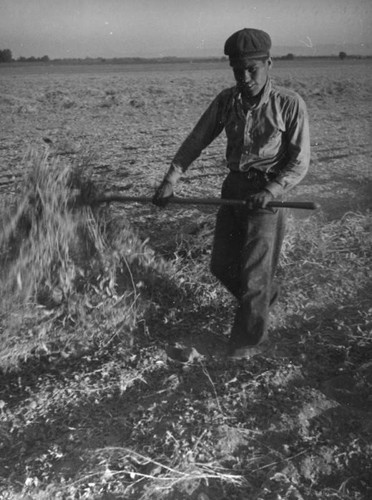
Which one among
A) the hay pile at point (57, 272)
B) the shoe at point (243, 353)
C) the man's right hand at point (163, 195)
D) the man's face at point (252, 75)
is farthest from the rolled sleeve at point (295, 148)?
the hay pile at point (57, 272)

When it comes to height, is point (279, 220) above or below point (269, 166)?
below

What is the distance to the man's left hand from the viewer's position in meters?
2.96

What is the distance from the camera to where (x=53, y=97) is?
20.7 meters

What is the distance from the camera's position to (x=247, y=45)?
9.27 feet

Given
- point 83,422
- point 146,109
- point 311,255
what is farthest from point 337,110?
point 83,422

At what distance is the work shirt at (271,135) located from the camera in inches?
117

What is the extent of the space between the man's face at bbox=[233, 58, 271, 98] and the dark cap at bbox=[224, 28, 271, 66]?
3cm

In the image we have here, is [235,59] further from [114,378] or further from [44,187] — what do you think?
[114,378]

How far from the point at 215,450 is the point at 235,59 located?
2034 mm

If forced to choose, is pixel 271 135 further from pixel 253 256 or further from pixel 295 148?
pixel 253 256

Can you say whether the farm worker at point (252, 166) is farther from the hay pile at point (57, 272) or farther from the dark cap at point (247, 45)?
the hay pile at point (57, 272)

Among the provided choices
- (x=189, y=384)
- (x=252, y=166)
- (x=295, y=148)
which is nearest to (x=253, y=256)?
(x=252, y=166)

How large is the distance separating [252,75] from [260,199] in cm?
68

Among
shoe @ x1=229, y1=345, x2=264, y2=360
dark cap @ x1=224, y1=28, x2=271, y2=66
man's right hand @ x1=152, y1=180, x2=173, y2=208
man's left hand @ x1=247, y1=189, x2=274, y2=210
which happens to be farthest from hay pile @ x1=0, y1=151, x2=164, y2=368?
dark cap @ x1=224, y1=28, x2=271, y2=66
